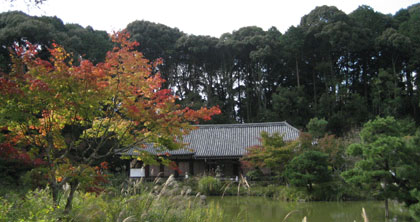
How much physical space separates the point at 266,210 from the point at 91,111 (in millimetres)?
7850

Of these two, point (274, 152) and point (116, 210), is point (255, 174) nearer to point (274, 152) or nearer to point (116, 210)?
point (274, 152)

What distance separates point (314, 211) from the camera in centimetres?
1075

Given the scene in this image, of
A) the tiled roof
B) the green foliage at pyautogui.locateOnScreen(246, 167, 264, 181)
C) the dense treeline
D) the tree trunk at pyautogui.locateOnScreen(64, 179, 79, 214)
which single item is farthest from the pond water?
the dense treeline

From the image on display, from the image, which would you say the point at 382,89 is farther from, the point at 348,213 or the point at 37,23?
the point at 37,23

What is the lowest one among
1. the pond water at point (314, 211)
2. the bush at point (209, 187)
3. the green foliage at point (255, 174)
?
Result: the pond water at point (314, 211)

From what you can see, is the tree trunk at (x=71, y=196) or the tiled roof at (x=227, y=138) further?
the tiled roof at (x=227, y=138)

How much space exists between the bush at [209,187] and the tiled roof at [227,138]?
3.49 meters

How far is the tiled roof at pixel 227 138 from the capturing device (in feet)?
62.1

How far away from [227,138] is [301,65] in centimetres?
1222

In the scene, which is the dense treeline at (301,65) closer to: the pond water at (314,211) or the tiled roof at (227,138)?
the tiled roof at (227,138)

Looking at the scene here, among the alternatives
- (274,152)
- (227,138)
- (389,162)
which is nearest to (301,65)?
(227,138)

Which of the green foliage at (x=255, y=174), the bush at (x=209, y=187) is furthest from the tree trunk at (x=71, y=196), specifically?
the green foliage at (x=255, y=174)

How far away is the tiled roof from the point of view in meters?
18.9

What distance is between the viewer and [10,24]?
19.9 m
